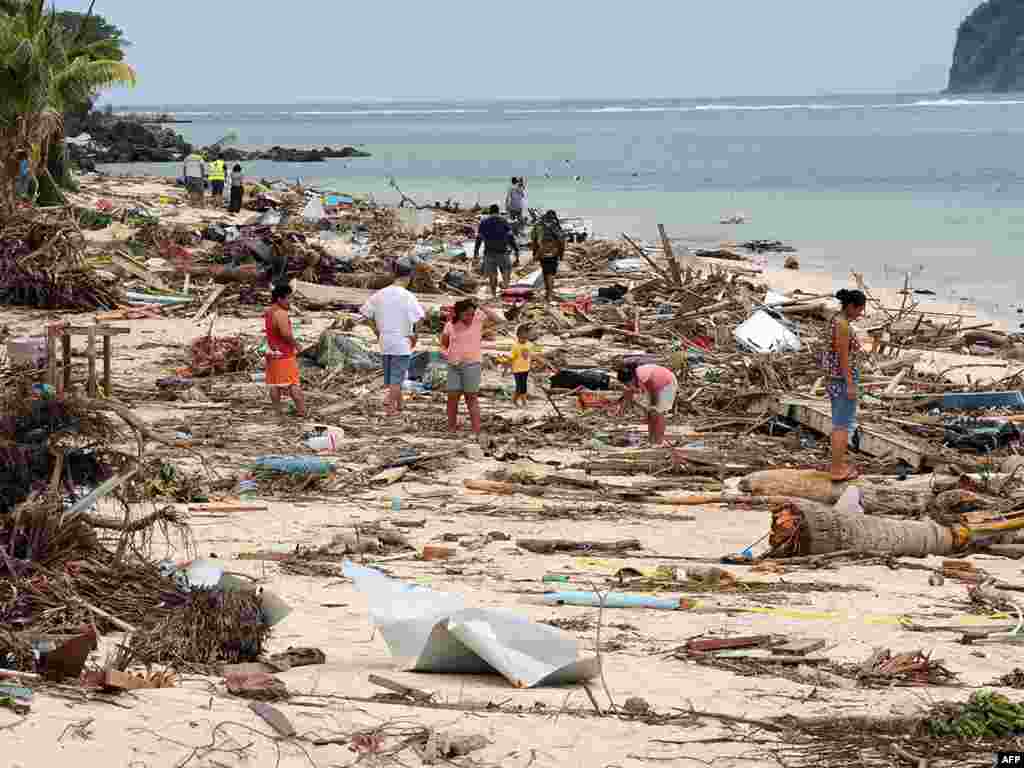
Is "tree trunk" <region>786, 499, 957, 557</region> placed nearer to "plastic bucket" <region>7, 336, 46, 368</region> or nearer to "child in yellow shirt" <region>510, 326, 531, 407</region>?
"child in yellow shirt" <region>510, 326, 531, 407</region>

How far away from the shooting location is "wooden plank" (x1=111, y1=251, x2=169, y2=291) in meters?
22.1

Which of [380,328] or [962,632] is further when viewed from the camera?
[380,328]

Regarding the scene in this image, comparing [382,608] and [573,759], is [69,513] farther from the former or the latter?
[573,759]

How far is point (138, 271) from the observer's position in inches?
879

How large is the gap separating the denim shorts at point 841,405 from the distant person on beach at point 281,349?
4.69 meters

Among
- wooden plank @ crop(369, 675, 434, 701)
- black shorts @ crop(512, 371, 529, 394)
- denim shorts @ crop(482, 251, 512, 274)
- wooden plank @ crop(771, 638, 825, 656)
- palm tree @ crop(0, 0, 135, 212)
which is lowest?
black shorts @ crop(512, 371, 529, 394)

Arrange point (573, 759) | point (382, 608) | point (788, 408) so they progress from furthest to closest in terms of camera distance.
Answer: point (788, 408) → point (382, 608) → point (573, 759)

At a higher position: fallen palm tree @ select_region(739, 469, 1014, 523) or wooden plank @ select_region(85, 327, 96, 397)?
wooden plank @ select_region(85, 327, 96, 397)

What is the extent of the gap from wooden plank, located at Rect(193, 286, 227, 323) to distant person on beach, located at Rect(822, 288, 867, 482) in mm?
10540

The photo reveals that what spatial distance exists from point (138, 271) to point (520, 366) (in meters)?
9.49

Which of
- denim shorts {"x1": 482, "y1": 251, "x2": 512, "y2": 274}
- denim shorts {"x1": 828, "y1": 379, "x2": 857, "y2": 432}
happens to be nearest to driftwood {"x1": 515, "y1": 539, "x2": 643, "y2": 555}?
denim shorts {"x1": 828, "y1": 379, "x2": 857, "y2": 432}

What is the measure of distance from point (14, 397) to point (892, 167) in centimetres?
6397

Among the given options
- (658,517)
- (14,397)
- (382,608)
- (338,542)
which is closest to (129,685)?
(382,608)

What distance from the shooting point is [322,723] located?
568 centimetres
